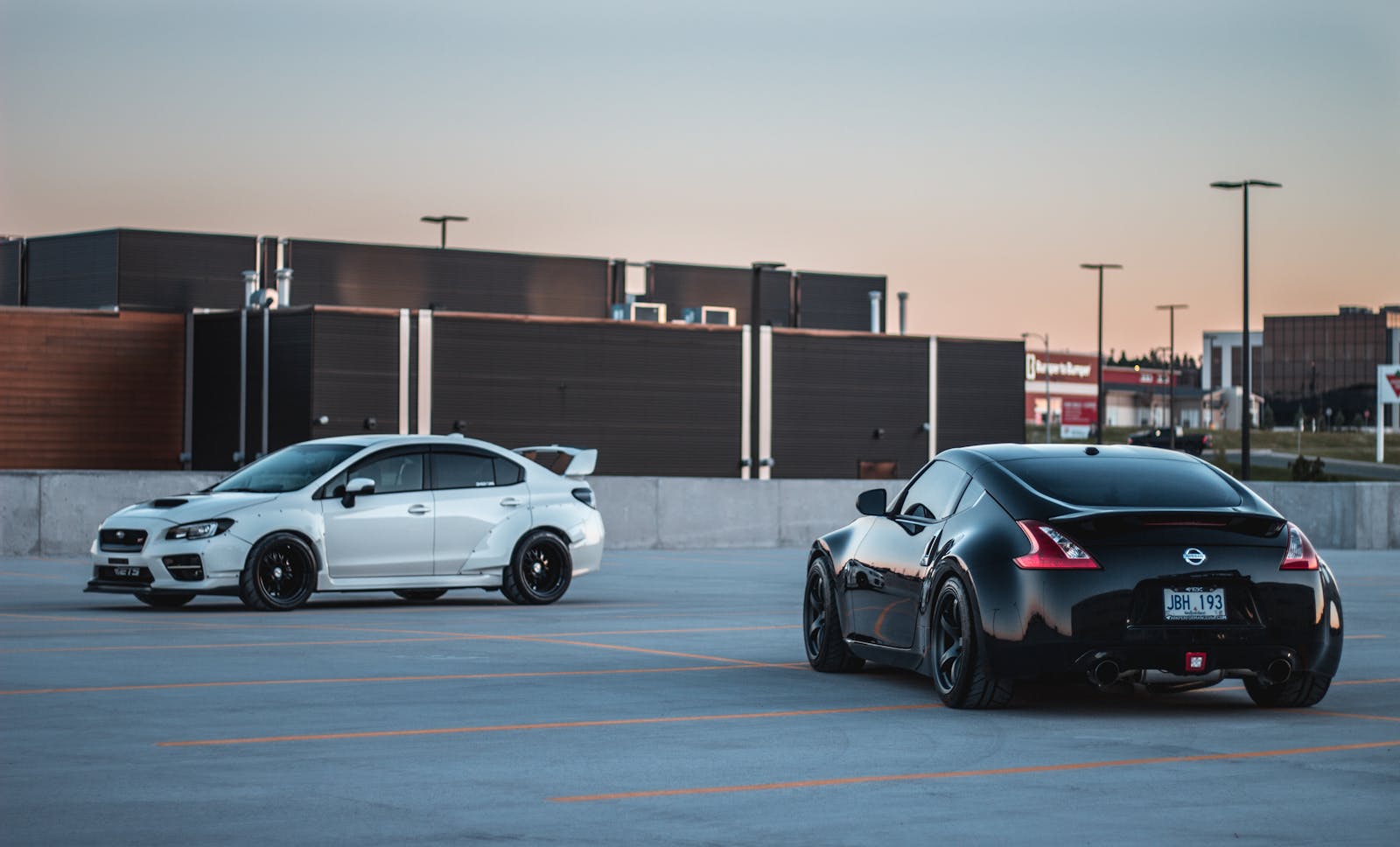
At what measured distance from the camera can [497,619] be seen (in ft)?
58.0

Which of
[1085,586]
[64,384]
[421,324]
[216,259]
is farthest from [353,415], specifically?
[1085,586]

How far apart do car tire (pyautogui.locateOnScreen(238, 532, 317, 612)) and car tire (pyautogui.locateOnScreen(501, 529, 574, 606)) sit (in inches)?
79.1

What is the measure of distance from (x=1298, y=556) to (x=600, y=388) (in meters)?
57.9

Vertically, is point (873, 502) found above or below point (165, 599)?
above

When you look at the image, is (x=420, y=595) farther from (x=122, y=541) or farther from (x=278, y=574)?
(x=122, y=541)

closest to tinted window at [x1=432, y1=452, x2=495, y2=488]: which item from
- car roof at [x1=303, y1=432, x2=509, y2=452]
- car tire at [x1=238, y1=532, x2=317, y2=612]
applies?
car roof at [x1=303, y1=432, x2=509, y2=452]

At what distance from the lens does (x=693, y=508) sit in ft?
111

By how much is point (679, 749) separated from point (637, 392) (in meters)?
59.8

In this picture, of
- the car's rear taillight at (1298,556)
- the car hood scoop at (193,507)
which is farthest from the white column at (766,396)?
the car's rear taillight at (1298,556)

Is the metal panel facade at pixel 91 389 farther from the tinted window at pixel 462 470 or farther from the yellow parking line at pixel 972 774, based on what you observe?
the yellow parking line at pixel 972 774

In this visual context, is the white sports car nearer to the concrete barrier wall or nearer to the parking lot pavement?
the parking lot pavement

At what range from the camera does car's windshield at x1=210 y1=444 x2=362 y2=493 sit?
18766mm

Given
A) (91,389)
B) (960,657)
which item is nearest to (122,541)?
(960,657)

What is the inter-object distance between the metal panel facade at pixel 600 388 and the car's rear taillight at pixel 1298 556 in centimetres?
5458
